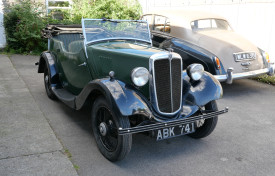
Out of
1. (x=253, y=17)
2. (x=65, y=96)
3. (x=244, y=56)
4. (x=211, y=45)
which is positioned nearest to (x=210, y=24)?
(x=211, y=45)

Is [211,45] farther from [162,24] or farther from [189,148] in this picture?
[189,148]

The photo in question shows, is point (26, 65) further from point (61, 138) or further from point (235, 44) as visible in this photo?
point (235, 44)

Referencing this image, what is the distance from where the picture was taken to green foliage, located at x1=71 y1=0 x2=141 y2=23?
10867mm

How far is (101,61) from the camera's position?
3938 mm

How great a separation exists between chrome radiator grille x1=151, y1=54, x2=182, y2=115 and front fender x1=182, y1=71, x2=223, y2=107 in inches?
8.2

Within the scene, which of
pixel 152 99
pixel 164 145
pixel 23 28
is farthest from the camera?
pixel 23 28

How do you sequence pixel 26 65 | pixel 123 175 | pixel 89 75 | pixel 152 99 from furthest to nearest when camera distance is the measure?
pixel 26 65, pixel 89 75, pixel 152 99, pixel 123 175

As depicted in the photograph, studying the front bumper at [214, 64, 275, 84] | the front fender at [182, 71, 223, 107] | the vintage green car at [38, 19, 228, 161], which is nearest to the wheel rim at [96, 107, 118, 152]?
the vintage green car at [38, 19, 228, 161]

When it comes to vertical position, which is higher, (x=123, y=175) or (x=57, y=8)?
(x=57, y=8)

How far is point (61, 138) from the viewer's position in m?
3.83

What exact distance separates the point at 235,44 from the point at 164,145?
3.47 metres

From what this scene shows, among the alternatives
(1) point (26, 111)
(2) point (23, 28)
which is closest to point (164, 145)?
(1) point (26, 111)

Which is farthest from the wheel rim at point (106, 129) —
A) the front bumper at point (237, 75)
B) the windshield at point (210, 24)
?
the windshield at point (210, 24)

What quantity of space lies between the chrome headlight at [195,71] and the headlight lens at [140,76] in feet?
2.34
